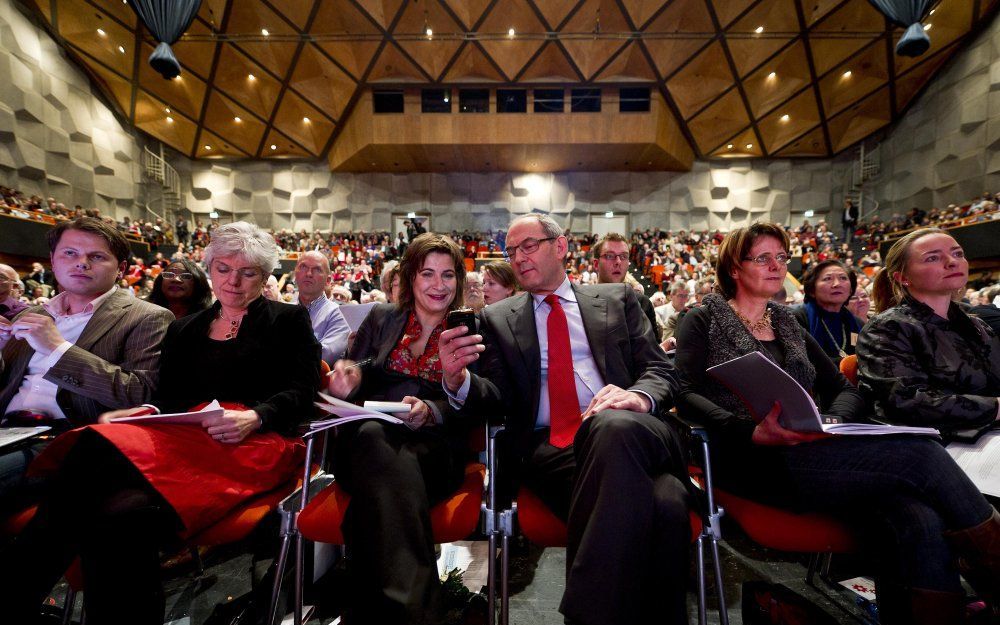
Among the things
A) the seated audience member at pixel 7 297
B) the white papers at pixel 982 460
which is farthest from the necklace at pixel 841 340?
the seated audience member at pixel 7 297

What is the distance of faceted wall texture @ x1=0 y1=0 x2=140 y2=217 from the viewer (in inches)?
404

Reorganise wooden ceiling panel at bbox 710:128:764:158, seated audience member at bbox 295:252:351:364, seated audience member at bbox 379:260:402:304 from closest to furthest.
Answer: seated audience member at bbox 379:260:402:304 → seated audience member at bbox 295:252:351:364 → wooden ceiling panel at bbox 710:128:764:158

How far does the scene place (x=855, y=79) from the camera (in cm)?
→ 1301

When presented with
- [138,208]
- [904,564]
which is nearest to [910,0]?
[904,564]

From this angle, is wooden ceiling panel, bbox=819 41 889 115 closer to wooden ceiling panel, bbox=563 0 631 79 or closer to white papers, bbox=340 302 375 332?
wooden ceiling panel, bbox=563 0 631 79

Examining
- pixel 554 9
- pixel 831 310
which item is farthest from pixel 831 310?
pixel 554 9

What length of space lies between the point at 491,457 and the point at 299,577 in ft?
2.22

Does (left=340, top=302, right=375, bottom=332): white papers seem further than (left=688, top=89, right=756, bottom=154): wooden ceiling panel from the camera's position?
No

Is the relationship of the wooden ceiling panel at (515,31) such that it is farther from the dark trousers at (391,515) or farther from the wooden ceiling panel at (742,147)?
the dark trousers at (391,515)

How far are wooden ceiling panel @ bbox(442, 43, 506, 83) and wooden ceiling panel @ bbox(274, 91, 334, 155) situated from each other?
4.34 m

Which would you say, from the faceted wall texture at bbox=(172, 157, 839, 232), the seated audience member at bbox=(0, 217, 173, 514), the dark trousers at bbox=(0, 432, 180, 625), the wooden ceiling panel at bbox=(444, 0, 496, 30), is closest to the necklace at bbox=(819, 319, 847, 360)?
the dark trousers at bbox=(0, 432, 180, 625)

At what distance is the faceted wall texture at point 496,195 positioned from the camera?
16.0 meters

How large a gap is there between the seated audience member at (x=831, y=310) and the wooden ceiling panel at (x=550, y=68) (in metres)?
12.4

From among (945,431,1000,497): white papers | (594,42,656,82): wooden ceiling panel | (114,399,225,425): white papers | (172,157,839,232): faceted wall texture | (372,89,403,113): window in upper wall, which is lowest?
(945,431,1000,497): white papers
